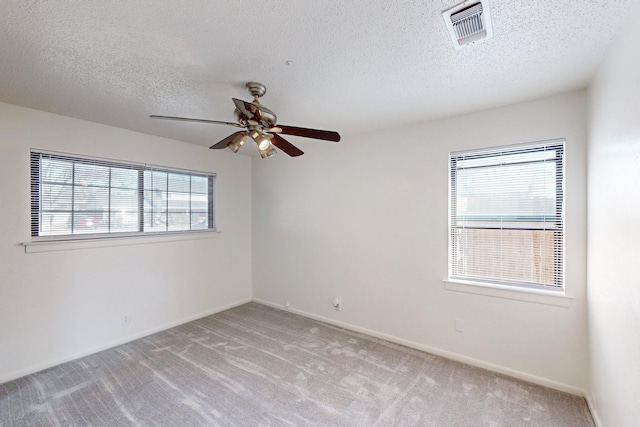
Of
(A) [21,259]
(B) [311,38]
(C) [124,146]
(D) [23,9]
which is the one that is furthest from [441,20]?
(A) [21,259]

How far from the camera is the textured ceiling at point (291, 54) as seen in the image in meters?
1.35

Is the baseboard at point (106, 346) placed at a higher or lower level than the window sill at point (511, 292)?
lower

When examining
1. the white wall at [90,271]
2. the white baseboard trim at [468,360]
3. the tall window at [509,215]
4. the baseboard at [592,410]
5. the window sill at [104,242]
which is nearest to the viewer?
the baseboard at [592,410]

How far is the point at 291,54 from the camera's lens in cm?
169

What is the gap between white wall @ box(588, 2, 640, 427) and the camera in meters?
1.30

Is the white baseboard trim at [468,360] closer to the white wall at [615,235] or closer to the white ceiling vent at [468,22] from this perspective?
the white wall at [615,235]

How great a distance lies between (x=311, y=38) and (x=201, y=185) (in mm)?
3079

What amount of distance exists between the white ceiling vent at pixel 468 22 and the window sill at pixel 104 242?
12.0ft

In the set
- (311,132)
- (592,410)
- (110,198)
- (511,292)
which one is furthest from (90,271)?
(592,410)

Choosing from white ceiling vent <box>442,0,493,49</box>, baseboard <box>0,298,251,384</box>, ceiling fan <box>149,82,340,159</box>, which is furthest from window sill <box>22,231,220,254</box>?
white ceiling vent <box>442,0,493,49</box>

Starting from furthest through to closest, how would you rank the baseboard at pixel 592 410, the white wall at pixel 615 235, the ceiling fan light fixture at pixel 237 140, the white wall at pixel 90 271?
the white wall at pixel 90 271 → the ceiling fan light fixture at pixel 237 140 → the baseboard at pixel 592 410 → the white wall at pixel 615 235

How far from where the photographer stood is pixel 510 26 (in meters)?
1.46

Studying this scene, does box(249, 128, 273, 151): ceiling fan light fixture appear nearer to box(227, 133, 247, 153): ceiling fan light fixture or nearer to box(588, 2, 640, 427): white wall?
box(227, 133, 247, 153): ceiling fan light fixture

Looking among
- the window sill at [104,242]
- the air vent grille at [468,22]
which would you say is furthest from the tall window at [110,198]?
the air vent grille at [468,22]
